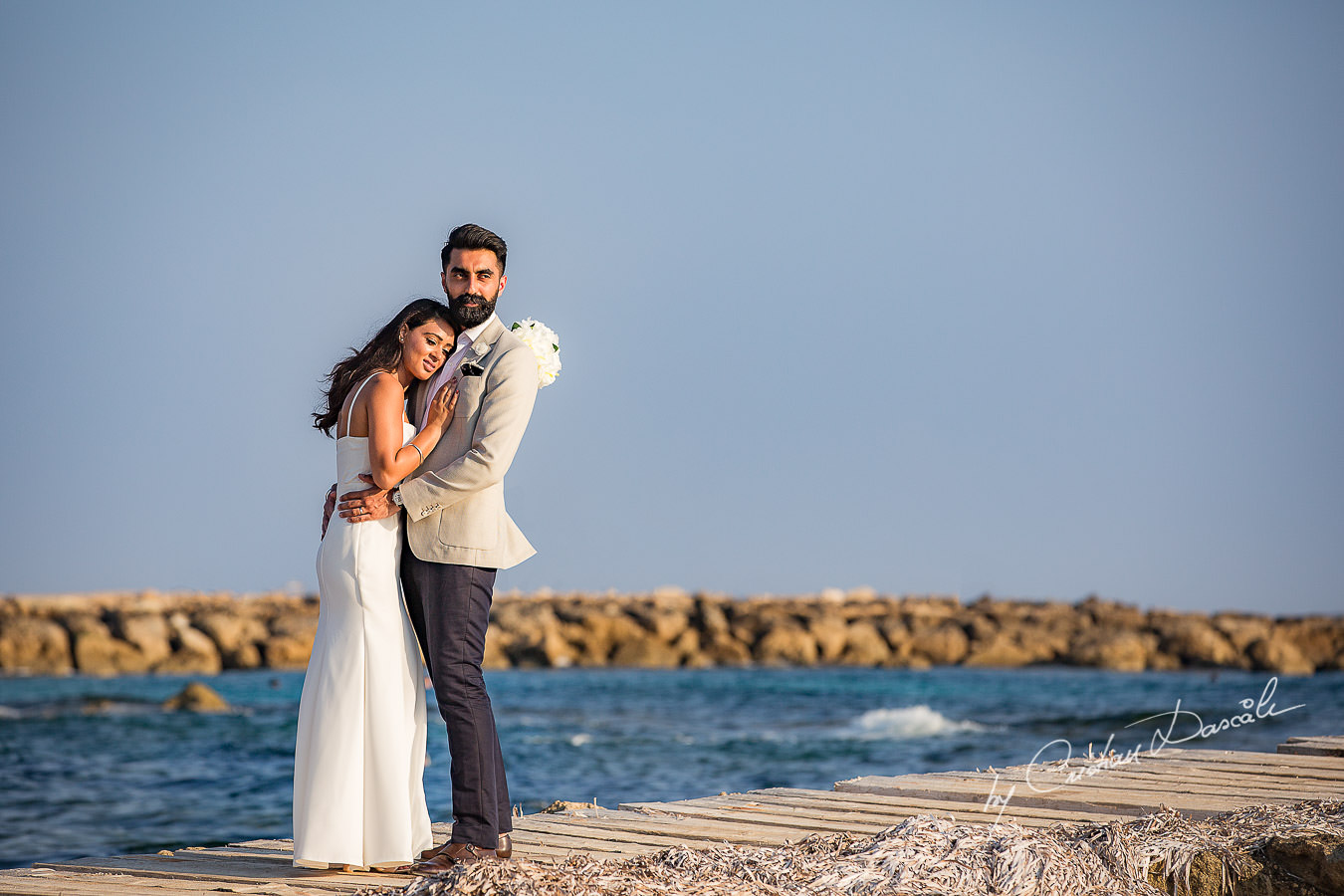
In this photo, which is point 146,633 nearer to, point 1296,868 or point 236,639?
point 236,639

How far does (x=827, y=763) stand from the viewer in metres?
14.1

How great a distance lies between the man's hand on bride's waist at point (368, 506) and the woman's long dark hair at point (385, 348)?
36 cm

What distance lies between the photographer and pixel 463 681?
390cm

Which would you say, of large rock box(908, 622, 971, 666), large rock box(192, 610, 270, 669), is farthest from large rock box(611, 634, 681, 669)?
large rock box(192, 610, 270, 669)

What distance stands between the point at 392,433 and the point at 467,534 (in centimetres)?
39

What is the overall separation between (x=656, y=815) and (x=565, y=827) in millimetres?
382

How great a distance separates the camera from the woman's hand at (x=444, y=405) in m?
4.02

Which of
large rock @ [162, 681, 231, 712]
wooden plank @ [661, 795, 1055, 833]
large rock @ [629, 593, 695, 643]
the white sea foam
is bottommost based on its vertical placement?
the white sea foam

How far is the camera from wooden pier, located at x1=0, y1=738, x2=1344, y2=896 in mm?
3625

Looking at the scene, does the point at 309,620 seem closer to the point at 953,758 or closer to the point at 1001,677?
the point at 1001,677

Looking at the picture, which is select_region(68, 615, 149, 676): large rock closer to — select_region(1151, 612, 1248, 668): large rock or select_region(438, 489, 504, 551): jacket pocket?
select_region(1151, 612, 1248, 668): large rock

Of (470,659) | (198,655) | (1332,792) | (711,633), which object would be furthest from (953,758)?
(198,655)

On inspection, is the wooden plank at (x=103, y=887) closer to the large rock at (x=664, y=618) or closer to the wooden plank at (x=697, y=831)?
the wooden plank at (x=697, y=831)

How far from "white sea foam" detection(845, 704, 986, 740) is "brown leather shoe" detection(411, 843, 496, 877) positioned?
13.6 meters
